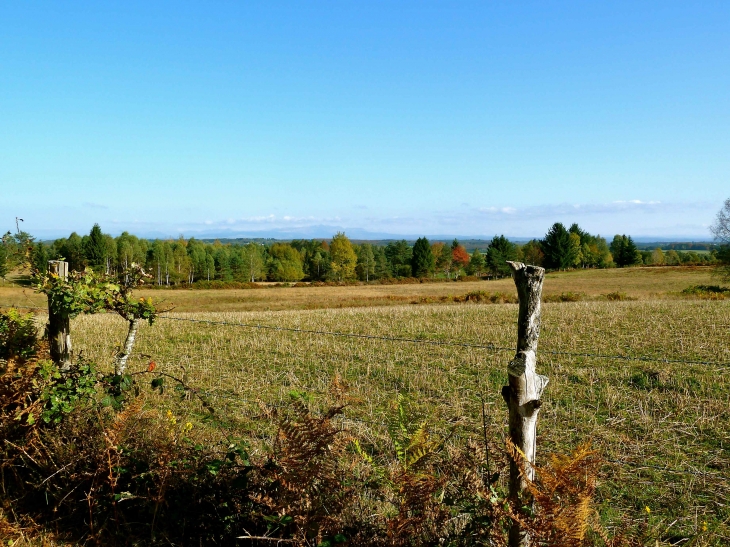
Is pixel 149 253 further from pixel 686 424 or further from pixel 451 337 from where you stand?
pixel 686 424

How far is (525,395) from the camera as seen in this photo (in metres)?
3.05

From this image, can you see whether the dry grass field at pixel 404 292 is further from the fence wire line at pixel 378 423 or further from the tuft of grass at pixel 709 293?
the fence wire line at pixel 378 423

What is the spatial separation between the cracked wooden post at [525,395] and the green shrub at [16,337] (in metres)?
4.93

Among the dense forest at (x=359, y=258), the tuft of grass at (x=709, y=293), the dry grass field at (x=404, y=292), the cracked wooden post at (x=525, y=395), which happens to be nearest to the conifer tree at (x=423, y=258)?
the dense forest at (x=359, y=258)

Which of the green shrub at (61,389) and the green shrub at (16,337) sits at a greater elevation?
the green shrub at (16,337)

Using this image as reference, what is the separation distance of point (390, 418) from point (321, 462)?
12.3 ft

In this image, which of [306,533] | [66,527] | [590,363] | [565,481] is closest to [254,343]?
[590,363]

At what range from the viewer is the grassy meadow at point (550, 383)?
17.6ft

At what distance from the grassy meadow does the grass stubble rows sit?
0.03m

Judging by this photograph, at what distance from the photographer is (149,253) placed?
109125 mm

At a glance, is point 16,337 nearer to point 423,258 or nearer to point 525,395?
point 525,395

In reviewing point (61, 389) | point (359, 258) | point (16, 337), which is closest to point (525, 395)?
point (61, 389)

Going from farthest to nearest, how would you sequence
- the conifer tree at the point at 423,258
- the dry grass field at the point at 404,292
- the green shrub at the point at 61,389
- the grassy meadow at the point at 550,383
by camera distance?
the conifer tree at the point at 423,258
the dry grass field at the point at 404,292
the grassy meadow at the point at 550,383
the green shrub at the point at 61,389

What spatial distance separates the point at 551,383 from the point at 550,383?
0.04 metres
